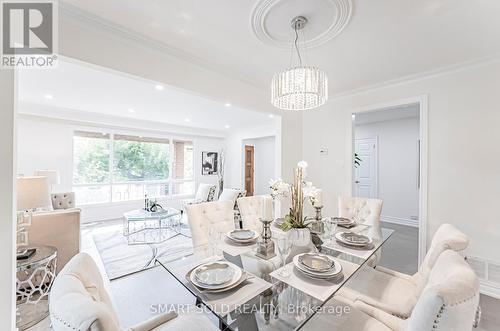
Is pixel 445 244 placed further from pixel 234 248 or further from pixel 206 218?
pixel 206 218

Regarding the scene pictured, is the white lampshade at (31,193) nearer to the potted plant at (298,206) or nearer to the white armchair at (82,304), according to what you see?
the white armchair at (82,304)

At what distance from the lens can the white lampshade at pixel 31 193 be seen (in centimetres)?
178

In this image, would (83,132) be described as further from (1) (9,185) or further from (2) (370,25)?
(2) (370,25)

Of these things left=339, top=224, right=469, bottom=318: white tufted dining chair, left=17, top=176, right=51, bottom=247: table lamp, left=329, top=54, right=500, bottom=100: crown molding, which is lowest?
left=339, top=224, right=469, bottom=318: white tufted dining chair

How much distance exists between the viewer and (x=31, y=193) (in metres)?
1.82

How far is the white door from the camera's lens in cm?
545

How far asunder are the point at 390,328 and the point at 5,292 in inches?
94.1

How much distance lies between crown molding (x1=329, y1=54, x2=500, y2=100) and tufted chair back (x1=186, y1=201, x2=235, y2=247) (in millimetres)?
2741

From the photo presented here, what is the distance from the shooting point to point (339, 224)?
7.29ft

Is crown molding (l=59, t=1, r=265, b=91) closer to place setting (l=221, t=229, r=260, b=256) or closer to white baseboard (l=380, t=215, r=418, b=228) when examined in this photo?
place setting (l=221, t=229, r=260, b=256)

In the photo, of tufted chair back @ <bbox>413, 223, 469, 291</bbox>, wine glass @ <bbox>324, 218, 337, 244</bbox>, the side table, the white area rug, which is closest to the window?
the white area rug

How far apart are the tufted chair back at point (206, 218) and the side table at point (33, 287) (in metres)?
1.37

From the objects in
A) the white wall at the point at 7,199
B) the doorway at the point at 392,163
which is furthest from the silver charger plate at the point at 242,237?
the doorway at the point at 392,163

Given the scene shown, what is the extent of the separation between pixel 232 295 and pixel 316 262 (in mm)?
606
